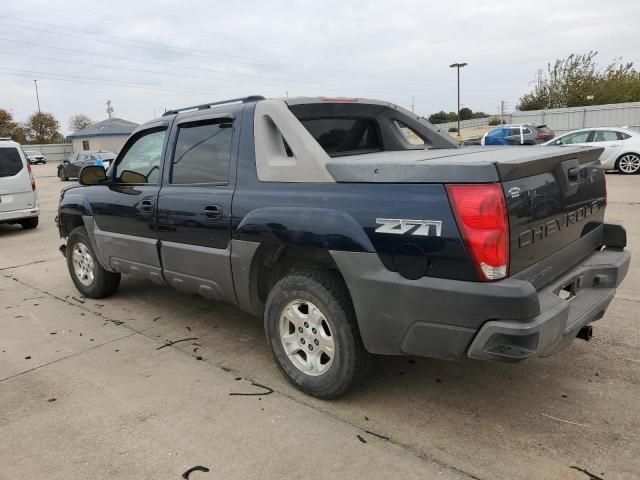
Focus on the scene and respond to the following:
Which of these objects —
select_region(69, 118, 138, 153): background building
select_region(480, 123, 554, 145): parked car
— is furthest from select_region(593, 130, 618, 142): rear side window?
select_region(69, 118, 138, 153): background building

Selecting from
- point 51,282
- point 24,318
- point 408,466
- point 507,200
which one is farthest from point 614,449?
point 51,282

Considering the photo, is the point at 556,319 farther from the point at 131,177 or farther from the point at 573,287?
the point at 131,177

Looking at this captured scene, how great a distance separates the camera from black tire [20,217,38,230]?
10.8m

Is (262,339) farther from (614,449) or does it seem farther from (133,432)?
(614,449)

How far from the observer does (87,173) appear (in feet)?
15.9

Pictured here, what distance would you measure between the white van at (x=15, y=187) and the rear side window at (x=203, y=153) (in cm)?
783

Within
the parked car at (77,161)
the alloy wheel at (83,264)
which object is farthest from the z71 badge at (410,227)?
the parked car at (77,161)

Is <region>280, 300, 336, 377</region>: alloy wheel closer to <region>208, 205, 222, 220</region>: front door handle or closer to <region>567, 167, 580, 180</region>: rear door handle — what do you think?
<region>208, 205, 222, 220</region>: front door handle

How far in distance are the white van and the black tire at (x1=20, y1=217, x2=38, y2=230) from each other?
23 centimetres

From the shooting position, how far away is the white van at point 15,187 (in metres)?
10.1

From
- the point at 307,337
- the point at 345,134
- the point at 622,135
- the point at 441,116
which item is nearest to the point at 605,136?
the point at 622,135

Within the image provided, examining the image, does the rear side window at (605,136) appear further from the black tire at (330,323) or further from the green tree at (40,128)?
the green tree at (40,128)

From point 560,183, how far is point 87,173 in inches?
162

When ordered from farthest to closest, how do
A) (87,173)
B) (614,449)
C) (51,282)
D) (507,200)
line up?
(51,282), (87,173), (614,449), (507,200)
